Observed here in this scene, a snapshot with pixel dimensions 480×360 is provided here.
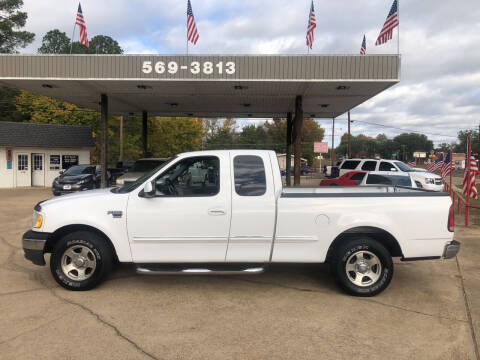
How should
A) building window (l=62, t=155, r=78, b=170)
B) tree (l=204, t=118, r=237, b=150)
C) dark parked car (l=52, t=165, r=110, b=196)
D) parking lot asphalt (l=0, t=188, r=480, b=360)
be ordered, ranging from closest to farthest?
parking lot asphalt (l=0, t=188, r=480, b=360)
dark parked car (l=52, t=165, r=110, b=196)
building window (l=62, t=155, r=78, b=170)
tree (l=204, t=118, r=237, b=150)

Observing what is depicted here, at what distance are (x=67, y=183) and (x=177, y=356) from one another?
15166 mm

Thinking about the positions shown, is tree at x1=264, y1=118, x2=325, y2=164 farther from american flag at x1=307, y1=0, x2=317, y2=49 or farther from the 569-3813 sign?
the 569-3813 sign

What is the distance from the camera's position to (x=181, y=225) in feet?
16.1

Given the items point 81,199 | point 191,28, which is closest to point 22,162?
point 191,28

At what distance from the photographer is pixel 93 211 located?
4906 mm

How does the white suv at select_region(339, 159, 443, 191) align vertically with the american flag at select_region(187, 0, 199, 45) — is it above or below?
below

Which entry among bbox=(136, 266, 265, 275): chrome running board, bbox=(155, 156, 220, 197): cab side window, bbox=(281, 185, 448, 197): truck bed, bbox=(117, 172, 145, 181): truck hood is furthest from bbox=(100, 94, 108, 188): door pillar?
bbox=(281, 185, 448, 197): truck bed

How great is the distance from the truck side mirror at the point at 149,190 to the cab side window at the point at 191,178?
0.51 ft

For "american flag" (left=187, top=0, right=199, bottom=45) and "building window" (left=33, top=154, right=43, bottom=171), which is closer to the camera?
"american flag" (left=187, top=0, right=199, bottom=45)

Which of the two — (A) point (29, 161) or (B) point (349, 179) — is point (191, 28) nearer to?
(B) point (349, 179)

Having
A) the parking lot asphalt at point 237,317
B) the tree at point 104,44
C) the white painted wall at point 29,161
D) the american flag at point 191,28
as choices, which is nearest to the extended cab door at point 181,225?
the parking lot asphalt at point 237,317

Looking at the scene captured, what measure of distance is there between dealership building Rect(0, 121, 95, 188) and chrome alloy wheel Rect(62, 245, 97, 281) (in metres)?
21.7

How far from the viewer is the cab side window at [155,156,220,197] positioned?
5.03 m

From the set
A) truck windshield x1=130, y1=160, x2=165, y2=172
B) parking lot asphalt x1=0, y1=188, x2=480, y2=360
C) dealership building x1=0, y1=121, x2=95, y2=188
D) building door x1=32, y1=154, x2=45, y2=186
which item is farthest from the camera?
building door x1=32, y1=154, x2=45, y2=186
